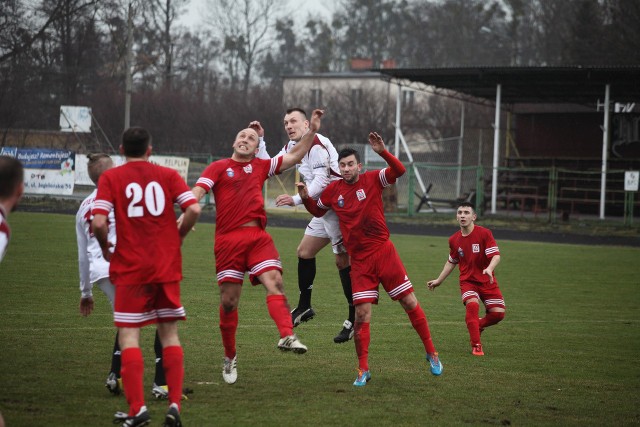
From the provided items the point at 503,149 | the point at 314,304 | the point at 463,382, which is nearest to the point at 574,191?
the point at 503,149

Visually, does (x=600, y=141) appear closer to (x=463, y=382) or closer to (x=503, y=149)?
(x=503, y=149)

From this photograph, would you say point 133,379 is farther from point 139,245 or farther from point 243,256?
point 243,256

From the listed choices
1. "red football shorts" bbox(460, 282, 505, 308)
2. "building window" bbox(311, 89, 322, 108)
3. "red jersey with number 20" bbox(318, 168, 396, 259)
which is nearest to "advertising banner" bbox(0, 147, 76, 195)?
"red football shorts" bbox(460, 282, 505, 308)

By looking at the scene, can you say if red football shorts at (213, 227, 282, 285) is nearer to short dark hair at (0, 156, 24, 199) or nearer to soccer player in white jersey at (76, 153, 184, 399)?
soccer player in white jersey at (76, 153, 184, 399)

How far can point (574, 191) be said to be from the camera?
36812 millimetres

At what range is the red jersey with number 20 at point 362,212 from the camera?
27.1 ft

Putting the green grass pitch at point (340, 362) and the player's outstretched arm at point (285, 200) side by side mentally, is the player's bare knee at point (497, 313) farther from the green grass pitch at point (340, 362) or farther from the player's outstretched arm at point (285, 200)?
the player's outstretched arm at point (285, 200)

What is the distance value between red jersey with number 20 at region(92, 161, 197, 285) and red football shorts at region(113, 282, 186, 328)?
64 millimetres

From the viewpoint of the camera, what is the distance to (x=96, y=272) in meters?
7.11

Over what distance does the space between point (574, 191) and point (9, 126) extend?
1101 inches

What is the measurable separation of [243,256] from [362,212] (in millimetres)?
1339

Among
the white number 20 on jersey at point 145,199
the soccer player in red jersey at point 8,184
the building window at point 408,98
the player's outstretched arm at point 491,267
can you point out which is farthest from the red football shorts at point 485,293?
the building window at point 408,98

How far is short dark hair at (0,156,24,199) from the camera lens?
534 centimetres

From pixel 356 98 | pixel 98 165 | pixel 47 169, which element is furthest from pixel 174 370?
pixel 356 98
